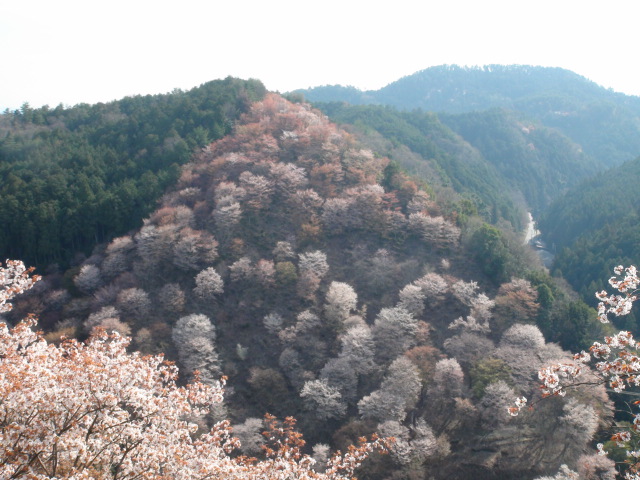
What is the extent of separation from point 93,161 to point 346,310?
112 ft

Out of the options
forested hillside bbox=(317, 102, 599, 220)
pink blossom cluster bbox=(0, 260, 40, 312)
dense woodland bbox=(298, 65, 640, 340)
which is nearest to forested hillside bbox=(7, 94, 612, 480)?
dense woodland bbox=(298, 65, 640, 340)

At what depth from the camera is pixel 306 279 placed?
35.2 m

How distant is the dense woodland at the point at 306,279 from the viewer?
26516 millimetres

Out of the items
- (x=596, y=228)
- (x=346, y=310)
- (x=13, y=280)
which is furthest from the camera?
(x=596, y=228)

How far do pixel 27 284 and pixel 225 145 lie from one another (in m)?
42.8

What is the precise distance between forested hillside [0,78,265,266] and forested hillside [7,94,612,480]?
292cm

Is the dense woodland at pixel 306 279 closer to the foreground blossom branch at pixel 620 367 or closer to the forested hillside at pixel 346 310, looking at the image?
the forested hillside at pixel 346 310

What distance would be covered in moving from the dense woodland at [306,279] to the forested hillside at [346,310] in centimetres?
13

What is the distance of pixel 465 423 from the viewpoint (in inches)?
1049

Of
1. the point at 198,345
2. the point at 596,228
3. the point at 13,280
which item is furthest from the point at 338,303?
the point at 596,228

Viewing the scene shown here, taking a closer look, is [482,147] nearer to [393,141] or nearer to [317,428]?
[393,141]

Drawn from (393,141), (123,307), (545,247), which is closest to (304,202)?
(123,307)

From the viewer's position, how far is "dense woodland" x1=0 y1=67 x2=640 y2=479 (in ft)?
87.0

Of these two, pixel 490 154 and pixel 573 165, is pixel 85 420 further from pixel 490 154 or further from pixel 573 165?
pixel 573 165
